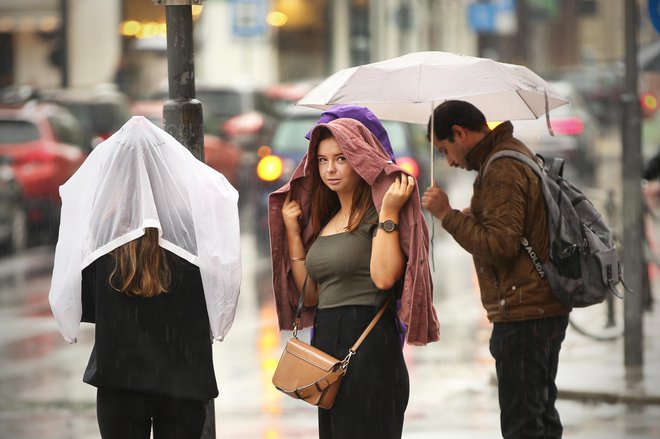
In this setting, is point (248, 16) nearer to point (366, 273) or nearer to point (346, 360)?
point (366, 273)

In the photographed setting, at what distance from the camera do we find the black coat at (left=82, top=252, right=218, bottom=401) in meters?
4.44

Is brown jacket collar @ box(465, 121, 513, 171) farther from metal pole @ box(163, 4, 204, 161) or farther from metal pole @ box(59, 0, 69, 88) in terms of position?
metal pole @ box(59, 0, 69, 88)

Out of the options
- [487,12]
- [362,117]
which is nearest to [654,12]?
[362,117]

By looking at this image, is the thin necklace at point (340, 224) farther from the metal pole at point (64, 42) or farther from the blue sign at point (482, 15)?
the blue sign at point (482, 15)

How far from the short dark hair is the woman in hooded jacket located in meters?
0.71

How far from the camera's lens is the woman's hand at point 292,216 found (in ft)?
16.3

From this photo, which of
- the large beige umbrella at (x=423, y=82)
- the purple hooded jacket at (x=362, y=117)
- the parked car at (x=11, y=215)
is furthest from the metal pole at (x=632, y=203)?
the parked car at (x=11, y=215)

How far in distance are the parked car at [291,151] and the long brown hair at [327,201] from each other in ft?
38.7

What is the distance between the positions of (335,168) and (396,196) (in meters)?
0.27

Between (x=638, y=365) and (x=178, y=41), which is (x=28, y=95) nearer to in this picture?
(x=638, y=365)

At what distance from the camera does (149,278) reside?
4.43m

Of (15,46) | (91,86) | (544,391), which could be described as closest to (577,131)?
(91,86)

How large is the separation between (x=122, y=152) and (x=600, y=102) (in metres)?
39.4

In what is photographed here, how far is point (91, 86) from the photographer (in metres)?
33.9
